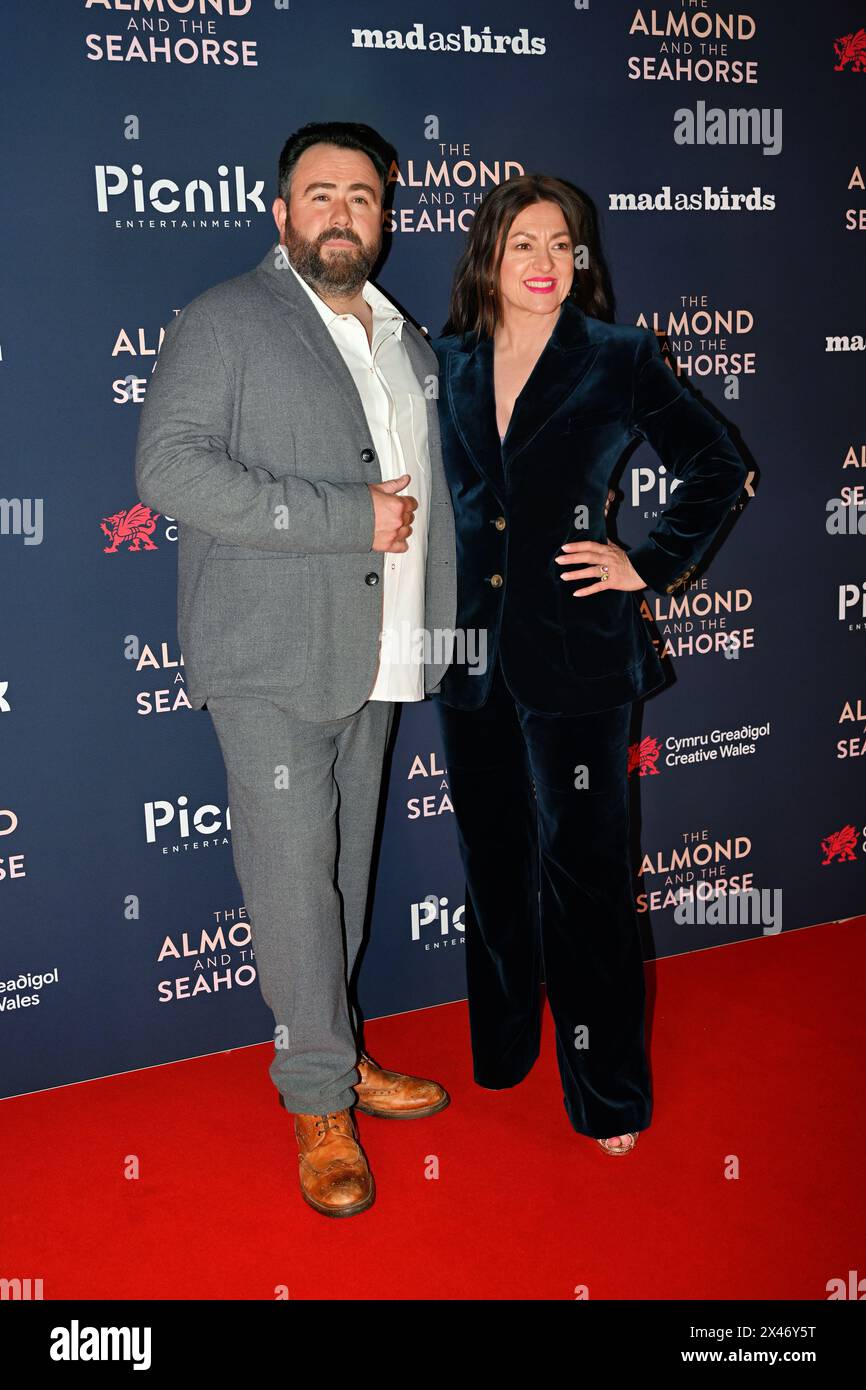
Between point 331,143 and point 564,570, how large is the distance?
96 cm

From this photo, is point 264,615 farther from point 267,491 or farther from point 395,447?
point 395,447

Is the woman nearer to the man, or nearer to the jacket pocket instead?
the man

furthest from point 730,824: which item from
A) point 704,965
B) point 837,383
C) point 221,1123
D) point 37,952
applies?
point 37,952

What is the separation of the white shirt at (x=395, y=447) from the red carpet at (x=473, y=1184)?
103 cm

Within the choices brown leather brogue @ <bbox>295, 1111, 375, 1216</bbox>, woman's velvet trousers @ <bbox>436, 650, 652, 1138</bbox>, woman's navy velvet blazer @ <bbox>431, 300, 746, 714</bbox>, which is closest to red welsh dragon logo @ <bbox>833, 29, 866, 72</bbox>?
woman's navy velvet blazer @ <bbox>431, 300, 746, 714</bbox>

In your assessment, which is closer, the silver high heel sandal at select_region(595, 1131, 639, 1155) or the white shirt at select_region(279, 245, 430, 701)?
the white shirt at select_region(279, 245, 430, 701)

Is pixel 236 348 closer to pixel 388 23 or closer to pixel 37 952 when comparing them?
pixel 388 23

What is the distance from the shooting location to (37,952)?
Result: 2875mm

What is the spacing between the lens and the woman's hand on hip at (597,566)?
2.41m

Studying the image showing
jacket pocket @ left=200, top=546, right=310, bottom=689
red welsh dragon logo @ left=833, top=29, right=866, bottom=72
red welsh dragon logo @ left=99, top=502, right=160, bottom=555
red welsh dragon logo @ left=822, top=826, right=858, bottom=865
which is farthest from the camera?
red welsh dragon logo @ left=822, top=826, right=858, bottom=865

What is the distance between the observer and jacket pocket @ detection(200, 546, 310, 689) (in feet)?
7.68

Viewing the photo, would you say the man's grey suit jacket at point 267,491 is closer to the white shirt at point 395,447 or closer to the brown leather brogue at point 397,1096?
the white shirt at point 395,447
